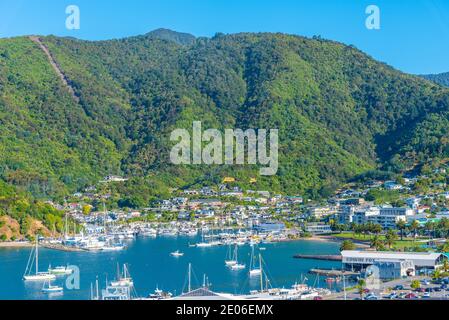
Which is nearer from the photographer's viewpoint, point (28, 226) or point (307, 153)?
point (28, 226)

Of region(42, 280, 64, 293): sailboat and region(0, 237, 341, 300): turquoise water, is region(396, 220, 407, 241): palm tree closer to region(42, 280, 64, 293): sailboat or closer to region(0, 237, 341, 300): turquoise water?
region(0, 237, 341, 300): turquoise water

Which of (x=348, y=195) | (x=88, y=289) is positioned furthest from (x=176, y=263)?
(x=348, y=195)

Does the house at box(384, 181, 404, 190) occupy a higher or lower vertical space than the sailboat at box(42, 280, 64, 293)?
higher

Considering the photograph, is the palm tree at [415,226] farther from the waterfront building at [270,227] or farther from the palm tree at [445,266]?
the palm tree at [445,266]

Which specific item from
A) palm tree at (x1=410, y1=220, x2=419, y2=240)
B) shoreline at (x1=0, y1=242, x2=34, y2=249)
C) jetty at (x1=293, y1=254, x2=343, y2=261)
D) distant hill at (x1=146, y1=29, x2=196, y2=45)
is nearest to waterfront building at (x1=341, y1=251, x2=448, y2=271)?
jetty at (x1=293, y1=254, x2=343, y2=261)

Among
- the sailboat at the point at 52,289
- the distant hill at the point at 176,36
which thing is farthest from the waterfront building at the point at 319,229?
the distant hill at the point at 176,36
